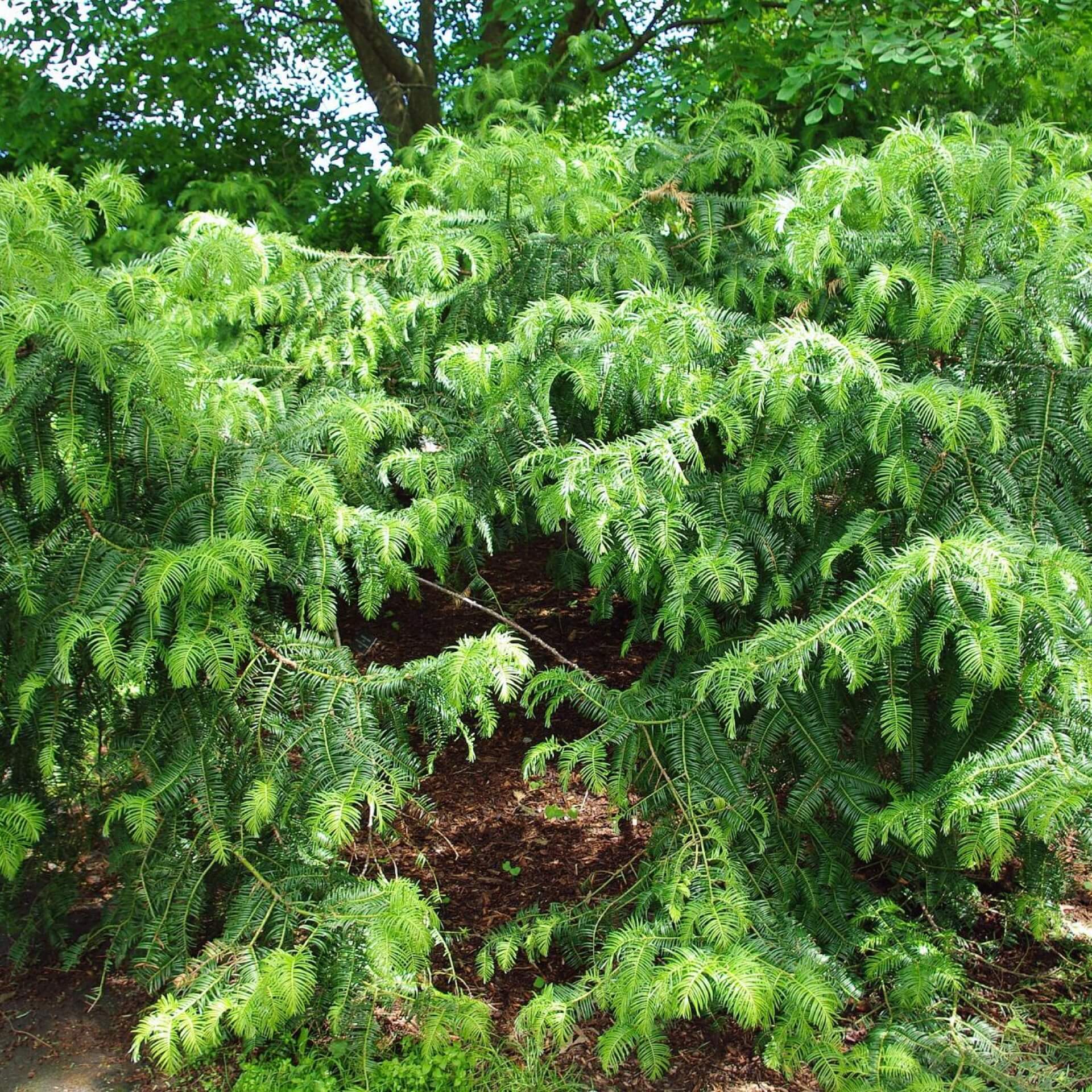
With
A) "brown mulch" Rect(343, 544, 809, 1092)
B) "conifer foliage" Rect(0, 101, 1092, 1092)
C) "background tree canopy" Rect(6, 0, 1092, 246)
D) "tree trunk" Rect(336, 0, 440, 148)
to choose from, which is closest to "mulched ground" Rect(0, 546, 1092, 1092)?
"brown mulch" Rect(343, 544, 809, 1092)

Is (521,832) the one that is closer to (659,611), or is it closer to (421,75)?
(659,611)

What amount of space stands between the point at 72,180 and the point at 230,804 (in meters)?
4.61

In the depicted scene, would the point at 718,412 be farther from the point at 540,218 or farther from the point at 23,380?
the point at 23,380

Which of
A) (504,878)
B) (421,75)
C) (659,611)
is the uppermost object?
(421,75)

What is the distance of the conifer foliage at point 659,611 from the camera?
2.49m

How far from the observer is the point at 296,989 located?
8.37ft

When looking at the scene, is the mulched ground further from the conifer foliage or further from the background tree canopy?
the background tree canopy

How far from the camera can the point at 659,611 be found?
117 inches

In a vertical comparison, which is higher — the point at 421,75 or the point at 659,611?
the point at 421,75

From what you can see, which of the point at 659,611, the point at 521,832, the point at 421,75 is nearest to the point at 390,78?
the point at 421,75

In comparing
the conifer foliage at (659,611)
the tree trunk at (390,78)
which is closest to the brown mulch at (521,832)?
the conifer foliage at (659,611)

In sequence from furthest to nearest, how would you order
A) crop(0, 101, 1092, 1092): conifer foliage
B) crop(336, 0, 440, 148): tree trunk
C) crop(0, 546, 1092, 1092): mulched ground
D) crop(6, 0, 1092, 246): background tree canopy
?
crop(336, 0, 440, 148): tree trunk
crop(6, 0, 1092, 246): background tree canopy
crop(0, 546, 1092, 1092): mulched ground
crop(0, 101, 1092, 1092): conifer foliage

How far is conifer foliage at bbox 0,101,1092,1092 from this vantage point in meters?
2.49

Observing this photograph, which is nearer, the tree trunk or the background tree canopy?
the background tree canopy
